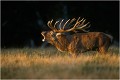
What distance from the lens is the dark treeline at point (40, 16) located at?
88.4 feet

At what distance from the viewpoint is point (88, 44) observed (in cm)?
1291

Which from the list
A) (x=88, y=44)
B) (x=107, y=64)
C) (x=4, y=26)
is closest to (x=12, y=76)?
(x=107, y=64)

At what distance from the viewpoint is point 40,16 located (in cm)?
2816

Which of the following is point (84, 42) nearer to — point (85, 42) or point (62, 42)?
point (85, 42)

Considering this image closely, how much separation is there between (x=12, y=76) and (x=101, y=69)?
214 centimetres

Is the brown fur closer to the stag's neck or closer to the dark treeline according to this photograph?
the stag's neck

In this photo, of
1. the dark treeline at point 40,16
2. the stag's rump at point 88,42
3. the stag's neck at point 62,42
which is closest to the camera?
the stag's rump at point 88,42

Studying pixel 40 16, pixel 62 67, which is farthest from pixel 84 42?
pixel 40 16

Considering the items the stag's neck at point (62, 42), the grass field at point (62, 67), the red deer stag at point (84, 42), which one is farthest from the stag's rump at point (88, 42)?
the grass field at point (62, 67)

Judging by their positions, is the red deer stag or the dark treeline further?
the dark treeline

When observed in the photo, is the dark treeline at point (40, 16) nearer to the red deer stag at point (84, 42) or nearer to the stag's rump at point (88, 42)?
the red deer stag at point (84, 42)

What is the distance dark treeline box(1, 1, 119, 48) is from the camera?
2695cm

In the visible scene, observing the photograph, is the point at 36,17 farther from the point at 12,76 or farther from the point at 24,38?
the point at 12,76

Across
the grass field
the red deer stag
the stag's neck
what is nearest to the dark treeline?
the stag's neck
